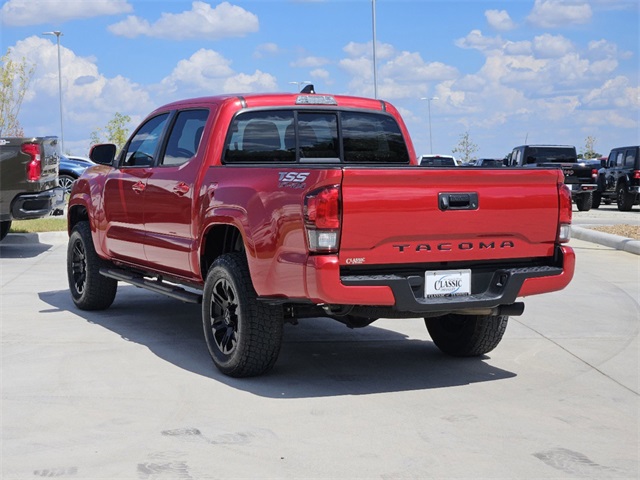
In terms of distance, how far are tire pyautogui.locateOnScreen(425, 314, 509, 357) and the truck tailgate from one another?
865mm

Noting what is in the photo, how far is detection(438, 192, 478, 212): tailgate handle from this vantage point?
6.39 m

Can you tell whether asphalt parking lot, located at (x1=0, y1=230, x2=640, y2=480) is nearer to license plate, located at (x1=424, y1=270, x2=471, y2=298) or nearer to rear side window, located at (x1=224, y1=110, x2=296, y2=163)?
license plate, located at (x1=424, y1=270, x2=471, y2=298)

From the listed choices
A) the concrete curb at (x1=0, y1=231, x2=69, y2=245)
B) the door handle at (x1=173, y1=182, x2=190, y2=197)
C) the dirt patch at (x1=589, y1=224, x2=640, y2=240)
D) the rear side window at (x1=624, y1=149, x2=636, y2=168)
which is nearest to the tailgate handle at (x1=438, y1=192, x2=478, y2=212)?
the door handle at (x1=173, y1=182, x2=190, y2=197)

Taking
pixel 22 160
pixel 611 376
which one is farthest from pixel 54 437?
pixel 22 160

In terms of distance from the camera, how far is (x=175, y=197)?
796 centimetres

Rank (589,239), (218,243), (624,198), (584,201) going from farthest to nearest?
(624,198) → (584,201) → (589,239) → (218,243)

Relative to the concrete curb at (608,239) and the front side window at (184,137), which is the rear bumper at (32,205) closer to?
the front side window at (184,137)

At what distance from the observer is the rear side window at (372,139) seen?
8273 mm

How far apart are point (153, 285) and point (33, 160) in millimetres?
7287

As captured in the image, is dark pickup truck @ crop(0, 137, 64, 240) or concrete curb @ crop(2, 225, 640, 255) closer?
dark pickup truck @ crop(0, 137, 64, 240)

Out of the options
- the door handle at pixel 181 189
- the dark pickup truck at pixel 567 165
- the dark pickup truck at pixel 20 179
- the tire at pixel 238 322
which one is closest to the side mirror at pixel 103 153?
the door handle at pixel 181 189

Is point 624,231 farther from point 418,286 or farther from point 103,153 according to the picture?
point 418,286

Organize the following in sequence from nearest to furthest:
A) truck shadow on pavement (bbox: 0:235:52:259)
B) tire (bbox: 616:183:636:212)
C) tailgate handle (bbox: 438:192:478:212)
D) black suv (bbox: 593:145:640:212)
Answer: tailgate handle (bbox: 438:192:478:212), truck shadow on pavement (bbox: 0:235:52:259), black suv (bbox: 593:145:640:212), tire (bbox: 616:183:636:212)

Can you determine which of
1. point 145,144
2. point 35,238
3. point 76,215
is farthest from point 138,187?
point 35,238
